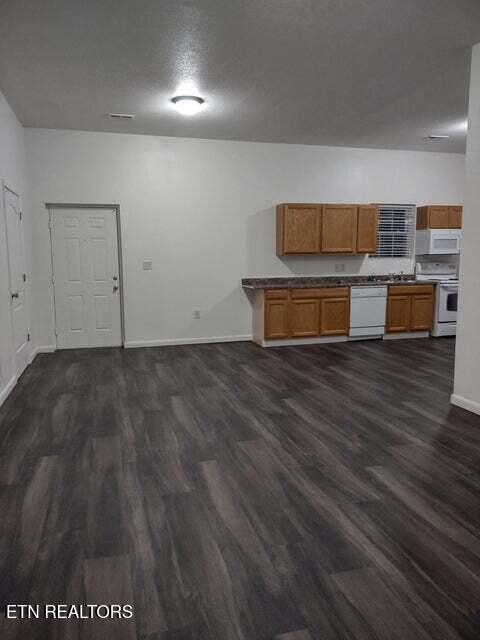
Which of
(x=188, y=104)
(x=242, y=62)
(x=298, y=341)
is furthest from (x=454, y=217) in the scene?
(x=242, y=62)

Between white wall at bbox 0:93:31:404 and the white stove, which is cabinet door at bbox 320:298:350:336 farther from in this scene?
white wall at bbox 0:93:31:404

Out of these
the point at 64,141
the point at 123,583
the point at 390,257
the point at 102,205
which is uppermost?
the point at 64,141

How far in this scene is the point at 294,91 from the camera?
473 cm

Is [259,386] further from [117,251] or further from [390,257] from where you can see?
[390,257]

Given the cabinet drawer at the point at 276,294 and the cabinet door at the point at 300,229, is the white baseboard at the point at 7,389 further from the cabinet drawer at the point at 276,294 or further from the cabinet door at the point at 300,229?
the cabinet door at the point at 300,229

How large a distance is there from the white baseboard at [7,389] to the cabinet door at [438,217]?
6356mm

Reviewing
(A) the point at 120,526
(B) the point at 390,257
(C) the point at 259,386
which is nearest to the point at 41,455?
(A) the point at 120,526

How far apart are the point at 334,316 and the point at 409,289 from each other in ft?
4.36

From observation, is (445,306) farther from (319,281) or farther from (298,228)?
(298,228)

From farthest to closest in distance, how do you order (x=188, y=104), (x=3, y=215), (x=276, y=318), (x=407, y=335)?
(x=407, y=335) → (x=276, y=318) → (x=188, y=104) → (x=3, y=215)

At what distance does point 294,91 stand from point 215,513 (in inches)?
162

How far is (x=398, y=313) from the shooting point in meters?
7.20

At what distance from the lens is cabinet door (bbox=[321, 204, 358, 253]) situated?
6930 mm

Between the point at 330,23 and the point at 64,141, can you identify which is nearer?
the point at 330,23
